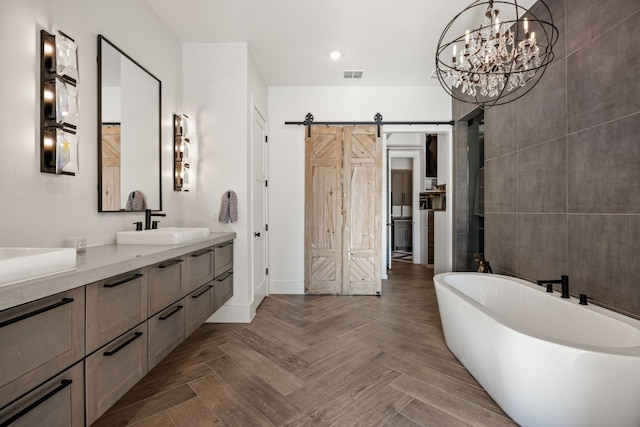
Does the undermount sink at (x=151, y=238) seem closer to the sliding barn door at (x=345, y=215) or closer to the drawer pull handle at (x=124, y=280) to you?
the drawer pull handle at (x=124, y=280)

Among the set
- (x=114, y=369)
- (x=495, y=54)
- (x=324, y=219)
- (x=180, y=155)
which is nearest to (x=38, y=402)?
(x=114, y=369)

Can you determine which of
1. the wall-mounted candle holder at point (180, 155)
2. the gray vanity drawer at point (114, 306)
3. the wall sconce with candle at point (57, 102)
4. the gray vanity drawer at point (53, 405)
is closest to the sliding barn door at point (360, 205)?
the wall-mounted candle holder at point (180, 155)

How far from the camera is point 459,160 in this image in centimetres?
410

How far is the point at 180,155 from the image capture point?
2.97 m

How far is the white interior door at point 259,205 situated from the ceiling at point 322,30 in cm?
74

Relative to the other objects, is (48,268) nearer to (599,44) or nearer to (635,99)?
(635,99)

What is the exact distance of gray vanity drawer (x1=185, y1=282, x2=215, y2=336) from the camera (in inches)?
83.2

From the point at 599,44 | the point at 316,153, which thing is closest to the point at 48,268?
the point at 599,44

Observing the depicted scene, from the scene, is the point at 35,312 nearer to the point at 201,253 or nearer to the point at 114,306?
the point at 114,306

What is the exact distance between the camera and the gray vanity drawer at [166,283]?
1.67 metres

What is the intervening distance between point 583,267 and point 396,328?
5.28 ft

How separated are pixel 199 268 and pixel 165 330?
0.57 meters

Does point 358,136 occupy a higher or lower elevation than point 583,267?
higher

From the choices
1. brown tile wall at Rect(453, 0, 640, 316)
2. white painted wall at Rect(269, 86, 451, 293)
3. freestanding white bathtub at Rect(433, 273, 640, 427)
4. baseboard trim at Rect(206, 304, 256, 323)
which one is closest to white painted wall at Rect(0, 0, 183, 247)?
baseboard trim at Rect(206, 304, 256, 323)
